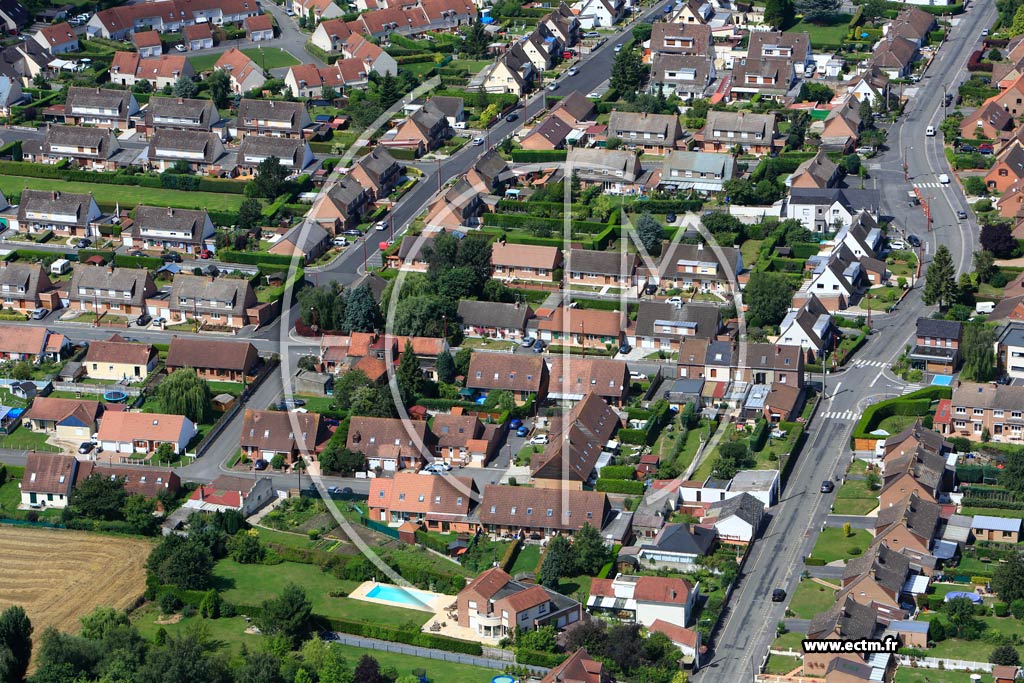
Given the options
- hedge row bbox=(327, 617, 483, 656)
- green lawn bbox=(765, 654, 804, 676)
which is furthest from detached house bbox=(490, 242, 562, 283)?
green lawn bbox=(765, 654, 804, 676)

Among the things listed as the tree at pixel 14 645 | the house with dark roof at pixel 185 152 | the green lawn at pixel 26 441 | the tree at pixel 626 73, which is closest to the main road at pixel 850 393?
the tree at pixel 626 73

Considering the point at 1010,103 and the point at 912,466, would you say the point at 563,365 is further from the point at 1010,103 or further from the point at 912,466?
the point at 1010,103

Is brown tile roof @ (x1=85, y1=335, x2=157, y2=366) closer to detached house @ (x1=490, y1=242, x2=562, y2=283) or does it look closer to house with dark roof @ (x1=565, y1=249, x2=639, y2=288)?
detached house @ (x1=490, y1=242, x2=562, y2=283)

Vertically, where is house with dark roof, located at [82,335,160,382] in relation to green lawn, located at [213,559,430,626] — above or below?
above

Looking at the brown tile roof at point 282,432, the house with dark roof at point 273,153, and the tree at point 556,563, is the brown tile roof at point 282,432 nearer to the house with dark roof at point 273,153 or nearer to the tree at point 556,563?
the tree at point 556,563

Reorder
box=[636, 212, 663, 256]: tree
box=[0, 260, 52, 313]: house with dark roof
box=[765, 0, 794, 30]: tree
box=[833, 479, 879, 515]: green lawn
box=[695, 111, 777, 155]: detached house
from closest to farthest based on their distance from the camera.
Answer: box=[833, 479, 879, 515]: green lawn
box=[0, 260, 52, 313]: house with dark roof
box=[636, 212, 663, 256]: tree
box=[695, 111, 777, 155]: detached house
box=[765, 0, 794, 30]: tree

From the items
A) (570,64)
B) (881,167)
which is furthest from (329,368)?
(570,64)
